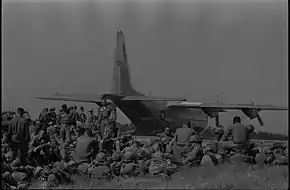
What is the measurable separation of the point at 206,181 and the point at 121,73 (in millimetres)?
7179

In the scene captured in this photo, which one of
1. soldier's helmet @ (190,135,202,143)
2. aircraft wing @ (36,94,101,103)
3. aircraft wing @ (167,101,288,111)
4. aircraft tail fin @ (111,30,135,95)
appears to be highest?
aircraft tail fin @ (111,30,135,95)

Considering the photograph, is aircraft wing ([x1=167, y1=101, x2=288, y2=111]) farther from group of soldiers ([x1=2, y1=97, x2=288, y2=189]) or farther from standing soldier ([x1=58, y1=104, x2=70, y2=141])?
standing soldier ([x1=58, y1=104, x2=70, y2=141])

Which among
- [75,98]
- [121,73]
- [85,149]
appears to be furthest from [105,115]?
[121,73]

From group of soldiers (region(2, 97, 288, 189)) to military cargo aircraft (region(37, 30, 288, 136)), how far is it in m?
4.38

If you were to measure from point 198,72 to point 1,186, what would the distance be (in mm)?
→ 7005

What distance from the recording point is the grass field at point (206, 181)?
22.7ft

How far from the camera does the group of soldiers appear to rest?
7.02 meters

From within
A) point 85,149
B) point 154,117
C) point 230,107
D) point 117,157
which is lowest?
point 117,157

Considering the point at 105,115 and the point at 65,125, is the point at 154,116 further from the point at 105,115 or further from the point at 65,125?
the point at 65,125

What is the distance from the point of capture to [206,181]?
23.1ft

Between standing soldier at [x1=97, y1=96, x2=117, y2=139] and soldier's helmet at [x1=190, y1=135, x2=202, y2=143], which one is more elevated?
standing soldier at [x1=97, y1=96, x2=117, y2=139]

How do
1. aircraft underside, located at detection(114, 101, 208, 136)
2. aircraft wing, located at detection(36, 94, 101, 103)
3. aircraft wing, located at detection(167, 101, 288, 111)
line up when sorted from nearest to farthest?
aircraft wing, located at detection(167, 101, 288, 111), aircraft wing, located at detection(36, 94, 101, 103), aircraft underside, located at detection(114, 101, 208, 136)

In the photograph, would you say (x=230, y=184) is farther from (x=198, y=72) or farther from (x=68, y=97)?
(x=68, y=97)

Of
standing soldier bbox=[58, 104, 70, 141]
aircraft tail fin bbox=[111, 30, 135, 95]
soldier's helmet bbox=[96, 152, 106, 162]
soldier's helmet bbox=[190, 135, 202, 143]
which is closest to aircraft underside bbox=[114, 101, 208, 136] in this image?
aircraft tail fin bbox=[111, 30, 135, 95]
